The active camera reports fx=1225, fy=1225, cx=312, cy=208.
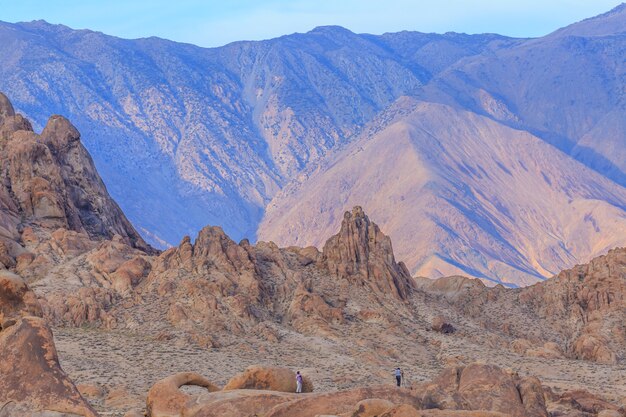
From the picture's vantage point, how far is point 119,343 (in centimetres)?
7150

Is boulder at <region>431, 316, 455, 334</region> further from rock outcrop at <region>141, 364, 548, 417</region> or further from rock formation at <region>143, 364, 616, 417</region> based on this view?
rock outcrop at <region>141, 364, 548, 417</region>

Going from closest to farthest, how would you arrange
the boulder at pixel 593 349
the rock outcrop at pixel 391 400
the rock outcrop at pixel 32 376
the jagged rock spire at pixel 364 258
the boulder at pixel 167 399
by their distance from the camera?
1. the rock outcrop at pixel 32 376
2. the rock outcrop at pixel 391 400
3. the boulder at pixel 167 399
4. the boulder at pixel 593 349
5. the jagged rock spire at pixel 364 258

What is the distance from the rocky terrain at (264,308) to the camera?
67.1 meters

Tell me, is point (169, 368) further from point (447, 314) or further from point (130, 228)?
point (130, 228)

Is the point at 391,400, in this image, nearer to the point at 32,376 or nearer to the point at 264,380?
the point at 264,380

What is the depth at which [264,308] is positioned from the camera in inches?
3209

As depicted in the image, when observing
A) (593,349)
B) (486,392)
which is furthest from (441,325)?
(486,392)

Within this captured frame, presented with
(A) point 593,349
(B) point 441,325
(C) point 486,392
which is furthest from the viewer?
(B) point 441,325

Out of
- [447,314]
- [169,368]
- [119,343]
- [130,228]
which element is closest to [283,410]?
[169,368]

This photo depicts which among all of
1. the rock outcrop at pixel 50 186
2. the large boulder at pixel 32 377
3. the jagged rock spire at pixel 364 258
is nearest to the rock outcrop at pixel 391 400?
the large boulder at pixel 32 377

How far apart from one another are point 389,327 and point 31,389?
47.1 metres

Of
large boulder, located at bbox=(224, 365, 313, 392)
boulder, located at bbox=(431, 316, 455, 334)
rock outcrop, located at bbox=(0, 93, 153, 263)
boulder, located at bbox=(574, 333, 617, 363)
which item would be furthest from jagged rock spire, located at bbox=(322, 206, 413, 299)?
large boulder, located at bbox=(224, 365, 313, 392)

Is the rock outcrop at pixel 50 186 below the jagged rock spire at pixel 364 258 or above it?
above

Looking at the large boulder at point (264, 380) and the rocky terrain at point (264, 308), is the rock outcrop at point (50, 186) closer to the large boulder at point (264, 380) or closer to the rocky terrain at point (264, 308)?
the rocky terrain at point (264, 308)
